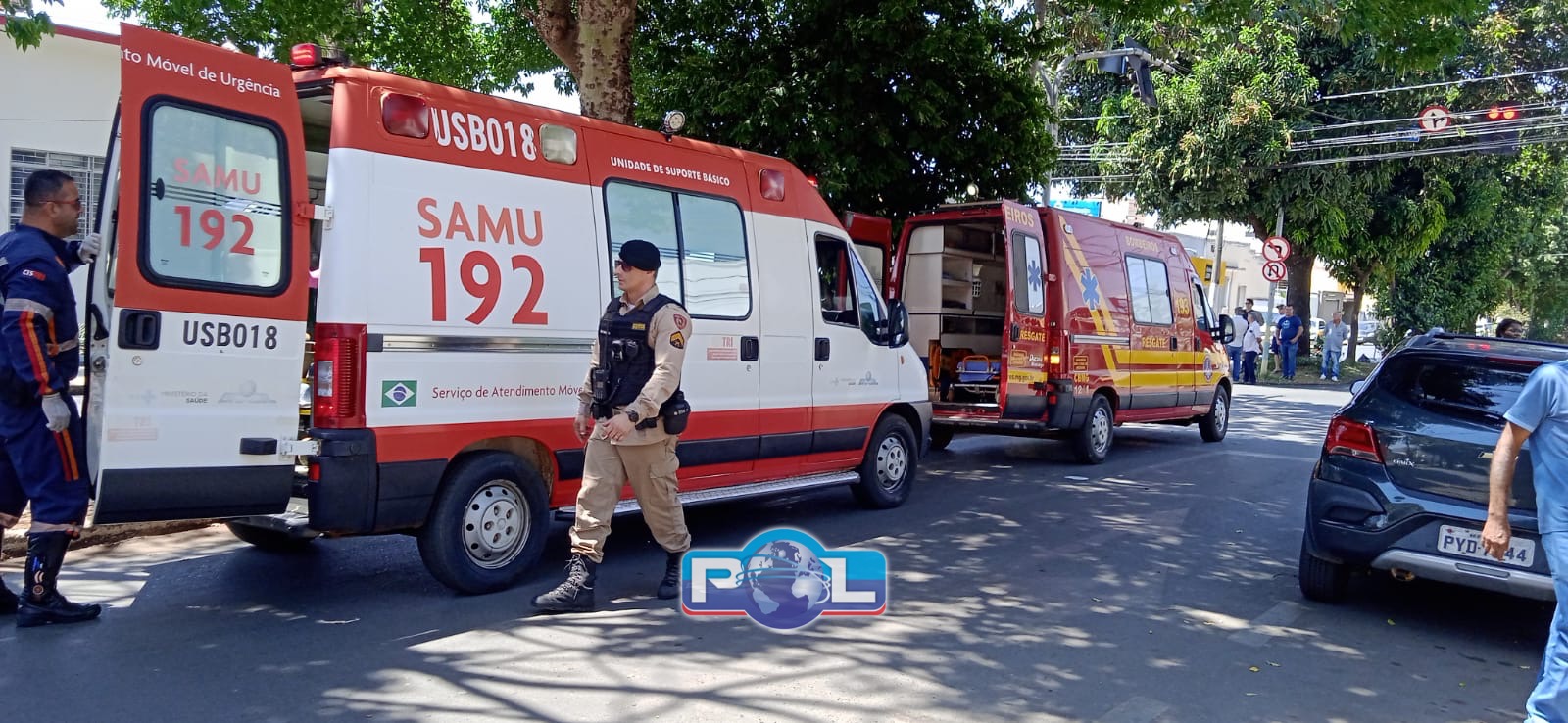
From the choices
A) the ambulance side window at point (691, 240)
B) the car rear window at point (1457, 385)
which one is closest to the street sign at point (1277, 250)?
the car rear window at point (1457, 385)

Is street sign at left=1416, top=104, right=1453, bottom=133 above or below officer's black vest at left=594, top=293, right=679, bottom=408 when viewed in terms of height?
above

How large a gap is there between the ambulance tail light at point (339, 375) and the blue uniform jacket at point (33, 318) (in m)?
1.03

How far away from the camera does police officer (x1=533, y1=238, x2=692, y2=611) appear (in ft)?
17.3

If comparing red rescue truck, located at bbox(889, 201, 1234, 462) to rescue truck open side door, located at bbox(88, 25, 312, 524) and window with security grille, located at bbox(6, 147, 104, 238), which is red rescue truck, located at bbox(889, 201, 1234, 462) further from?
window with security grille, located at bbox(6, 147, 104, 238)

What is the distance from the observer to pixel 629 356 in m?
5.30

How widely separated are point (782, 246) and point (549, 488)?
7.78 ft

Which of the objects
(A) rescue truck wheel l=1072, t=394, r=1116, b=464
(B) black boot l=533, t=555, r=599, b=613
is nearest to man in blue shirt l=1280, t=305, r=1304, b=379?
(A) rescue truck wheel l=1072, t=394, r=1116, b=464

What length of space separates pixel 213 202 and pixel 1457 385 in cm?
589

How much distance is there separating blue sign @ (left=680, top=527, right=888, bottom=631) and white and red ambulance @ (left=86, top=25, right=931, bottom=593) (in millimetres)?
582

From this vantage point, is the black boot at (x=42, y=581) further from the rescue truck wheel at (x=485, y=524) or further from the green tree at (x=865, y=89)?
the green tree at (x=865, y=89)

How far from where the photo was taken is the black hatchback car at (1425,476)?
5062 mm

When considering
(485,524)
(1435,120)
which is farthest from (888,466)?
(1435,120)

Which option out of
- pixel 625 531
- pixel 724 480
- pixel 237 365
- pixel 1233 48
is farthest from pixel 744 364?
pixel 1233 48

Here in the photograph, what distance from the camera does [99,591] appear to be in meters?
5.57
